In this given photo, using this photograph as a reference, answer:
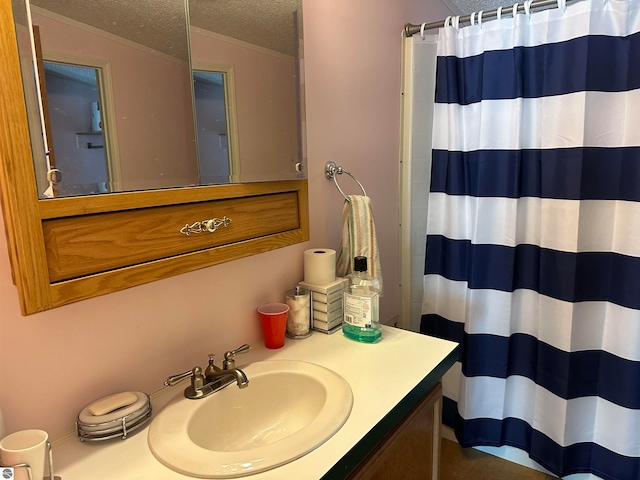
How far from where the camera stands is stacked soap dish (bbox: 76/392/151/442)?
2.89ft

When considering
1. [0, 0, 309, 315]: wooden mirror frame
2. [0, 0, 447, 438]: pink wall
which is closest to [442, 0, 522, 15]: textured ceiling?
[0, 0, 447, 438]: pink wall

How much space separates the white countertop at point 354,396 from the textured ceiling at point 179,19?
79cm

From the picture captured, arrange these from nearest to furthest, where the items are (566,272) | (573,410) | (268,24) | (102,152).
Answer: (102,152)
(268,24)
(566,272)
(573,410)

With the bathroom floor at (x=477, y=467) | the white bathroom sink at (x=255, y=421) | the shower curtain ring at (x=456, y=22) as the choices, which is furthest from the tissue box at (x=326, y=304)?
the shower curtain ring at (x=456, y=22)

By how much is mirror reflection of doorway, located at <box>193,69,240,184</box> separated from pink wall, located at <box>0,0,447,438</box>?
0.87 ft

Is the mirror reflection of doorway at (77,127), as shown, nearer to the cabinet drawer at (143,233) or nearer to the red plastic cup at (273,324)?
the cabinet drawer at (143,233)

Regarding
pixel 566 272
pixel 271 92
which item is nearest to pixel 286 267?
pixel 271 92

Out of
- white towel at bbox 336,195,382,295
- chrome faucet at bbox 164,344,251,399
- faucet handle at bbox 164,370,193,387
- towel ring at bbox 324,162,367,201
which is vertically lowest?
chrome faucet at bbox 164,344,251,399

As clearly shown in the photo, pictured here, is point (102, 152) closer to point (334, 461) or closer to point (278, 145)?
point (278, 145)

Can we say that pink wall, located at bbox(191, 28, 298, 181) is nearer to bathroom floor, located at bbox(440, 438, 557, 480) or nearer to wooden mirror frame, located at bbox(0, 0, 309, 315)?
wooden mirror frame, located at bbox(0, 0, 309, 315)

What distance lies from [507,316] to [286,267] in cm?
90

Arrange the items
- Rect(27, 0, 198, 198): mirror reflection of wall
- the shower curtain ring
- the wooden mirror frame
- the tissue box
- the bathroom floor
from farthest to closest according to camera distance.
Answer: the bathroom floor
the shower curtain ring
the tissue box
Rect(27, 0, 198, 198): mirror reflection of wall
the wooden mirror frame

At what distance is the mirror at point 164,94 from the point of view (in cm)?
76

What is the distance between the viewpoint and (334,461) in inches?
32.9
